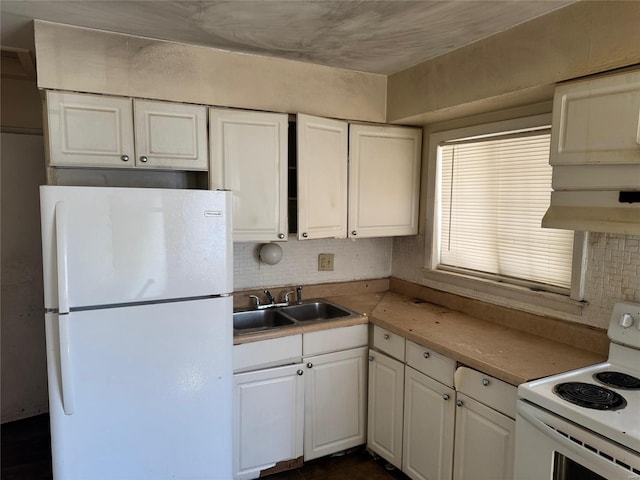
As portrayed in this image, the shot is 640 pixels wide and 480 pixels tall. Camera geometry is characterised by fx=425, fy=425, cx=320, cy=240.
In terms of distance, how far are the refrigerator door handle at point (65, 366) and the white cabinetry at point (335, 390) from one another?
1.13 meters

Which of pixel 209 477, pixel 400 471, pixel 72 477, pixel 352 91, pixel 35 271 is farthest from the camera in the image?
pixel 35 271

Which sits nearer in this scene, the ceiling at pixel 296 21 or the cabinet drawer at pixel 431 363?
the ceiling at pixel 296 21

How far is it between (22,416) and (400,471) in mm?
2580

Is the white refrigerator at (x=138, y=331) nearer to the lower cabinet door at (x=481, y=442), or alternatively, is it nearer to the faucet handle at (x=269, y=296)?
the faucet handle at (x=269, y=296)

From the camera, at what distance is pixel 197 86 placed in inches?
85.7

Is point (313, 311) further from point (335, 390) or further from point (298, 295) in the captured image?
point (335, 390)

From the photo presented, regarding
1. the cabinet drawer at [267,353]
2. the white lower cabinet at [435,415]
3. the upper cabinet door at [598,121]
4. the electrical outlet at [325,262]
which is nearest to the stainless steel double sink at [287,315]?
the cabinet drawer at [267,353]

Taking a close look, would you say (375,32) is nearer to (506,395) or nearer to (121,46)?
(121,46)

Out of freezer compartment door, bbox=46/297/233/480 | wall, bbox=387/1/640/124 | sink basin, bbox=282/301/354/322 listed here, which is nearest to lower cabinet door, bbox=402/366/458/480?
sink basin, bbox=282/301/354/322

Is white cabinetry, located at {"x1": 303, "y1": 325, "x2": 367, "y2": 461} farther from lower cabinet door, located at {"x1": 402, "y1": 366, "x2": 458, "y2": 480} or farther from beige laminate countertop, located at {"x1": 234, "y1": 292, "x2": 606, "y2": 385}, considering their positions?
lower cabinet door, located at {"x1": 402, "y1": 366, "x2": 458, "y2": 480}

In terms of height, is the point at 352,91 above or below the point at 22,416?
above

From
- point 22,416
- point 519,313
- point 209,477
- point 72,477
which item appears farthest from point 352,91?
point 22,416

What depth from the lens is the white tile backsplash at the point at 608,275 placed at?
1.79m

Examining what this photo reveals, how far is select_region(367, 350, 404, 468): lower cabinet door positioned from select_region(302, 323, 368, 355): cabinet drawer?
0.37 feet
